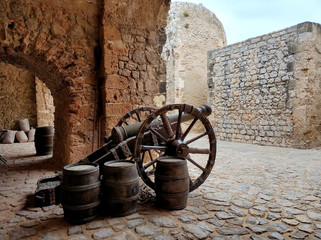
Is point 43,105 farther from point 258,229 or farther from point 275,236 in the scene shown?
point 275,236

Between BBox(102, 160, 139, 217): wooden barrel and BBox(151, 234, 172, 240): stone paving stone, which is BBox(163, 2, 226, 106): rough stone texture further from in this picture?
BBox(151, 234, 172, 240): stone paving stone

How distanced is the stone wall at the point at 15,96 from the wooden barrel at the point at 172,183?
9207 mm

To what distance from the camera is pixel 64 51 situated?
3.95 metres

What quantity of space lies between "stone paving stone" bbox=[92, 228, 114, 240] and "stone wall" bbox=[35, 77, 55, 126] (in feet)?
29.2

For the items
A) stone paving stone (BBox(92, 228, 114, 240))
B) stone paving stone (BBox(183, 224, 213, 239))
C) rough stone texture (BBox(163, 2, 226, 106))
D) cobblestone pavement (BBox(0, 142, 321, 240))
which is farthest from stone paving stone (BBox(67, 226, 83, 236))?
rough stone texture (BBox(163, 2, 226, 106))

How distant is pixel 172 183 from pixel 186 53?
36.6 ft

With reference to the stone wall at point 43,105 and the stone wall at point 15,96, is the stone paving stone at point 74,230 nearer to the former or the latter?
the stone wall at point 43,105

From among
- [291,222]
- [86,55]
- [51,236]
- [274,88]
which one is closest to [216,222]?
[291,222]

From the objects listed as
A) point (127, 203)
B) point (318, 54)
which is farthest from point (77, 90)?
point (318, 54)

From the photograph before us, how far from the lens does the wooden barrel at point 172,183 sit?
254 centimetres

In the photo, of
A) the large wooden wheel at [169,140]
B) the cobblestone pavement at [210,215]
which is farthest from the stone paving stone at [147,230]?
the large wooden wheel at [169,140]

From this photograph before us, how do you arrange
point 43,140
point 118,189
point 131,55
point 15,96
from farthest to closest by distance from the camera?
point 15,96
point 43,140
point 131,55
point 118,189

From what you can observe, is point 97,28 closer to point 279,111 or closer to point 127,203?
point 127,203

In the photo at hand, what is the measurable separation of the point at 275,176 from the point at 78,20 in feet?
15.1
